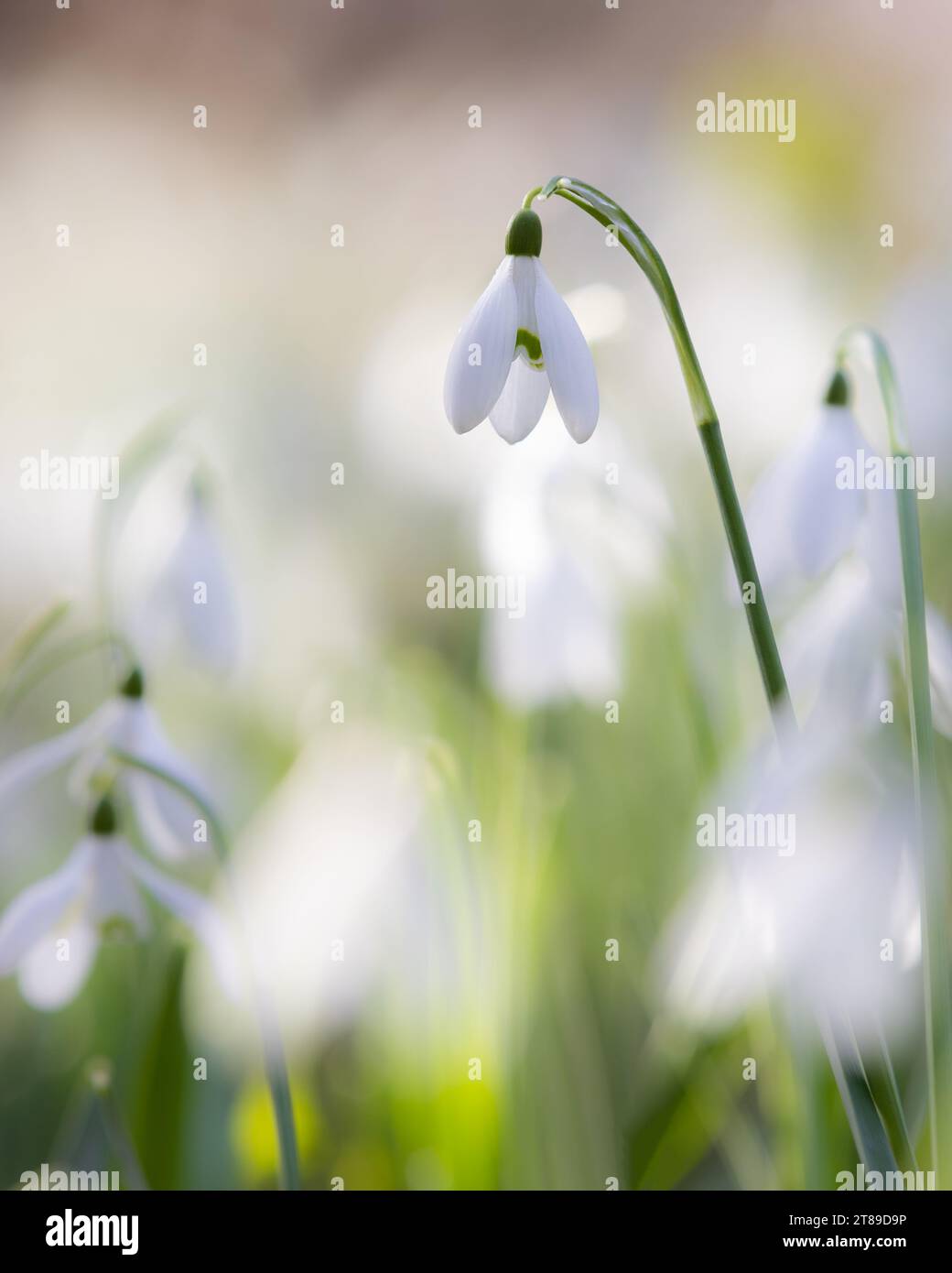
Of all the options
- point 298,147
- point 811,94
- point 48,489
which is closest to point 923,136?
point 811,94

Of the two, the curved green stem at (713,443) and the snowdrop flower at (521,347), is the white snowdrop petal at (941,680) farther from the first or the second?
the snowdrop flower at (521,347)

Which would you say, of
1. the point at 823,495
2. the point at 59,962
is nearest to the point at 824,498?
the point at 823,495

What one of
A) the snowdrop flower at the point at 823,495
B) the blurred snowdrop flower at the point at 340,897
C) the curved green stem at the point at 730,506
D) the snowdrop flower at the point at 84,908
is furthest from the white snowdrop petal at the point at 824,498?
the snowdrop flower at the point at 84,908

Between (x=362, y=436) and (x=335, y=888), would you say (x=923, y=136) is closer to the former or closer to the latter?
(x=362, y=436)

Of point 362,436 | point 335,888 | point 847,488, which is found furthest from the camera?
point 362,436

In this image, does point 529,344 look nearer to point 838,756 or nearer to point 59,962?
point 838,756
